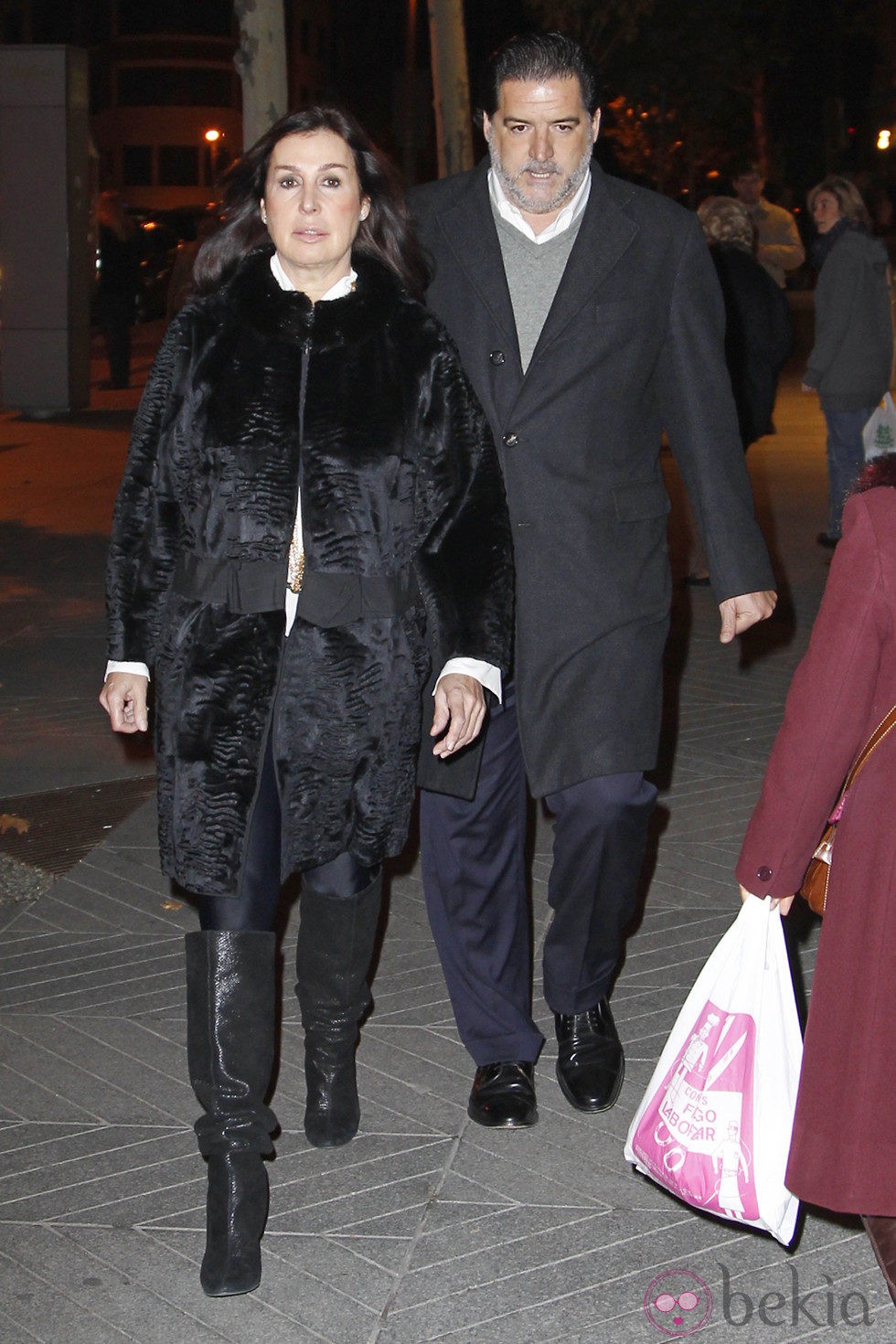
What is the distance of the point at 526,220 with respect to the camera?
4051mm

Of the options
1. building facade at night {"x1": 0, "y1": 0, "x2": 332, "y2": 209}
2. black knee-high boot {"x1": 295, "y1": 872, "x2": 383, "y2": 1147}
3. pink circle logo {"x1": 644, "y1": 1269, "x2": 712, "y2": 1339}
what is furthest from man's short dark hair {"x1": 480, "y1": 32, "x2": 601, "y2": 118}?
building facade at night {"x1": 0, "y1": 0, "x2": 332, "y2": 209}

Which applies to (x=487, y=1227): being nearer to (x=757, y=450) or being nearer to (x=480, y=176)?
(x=480, y=176)

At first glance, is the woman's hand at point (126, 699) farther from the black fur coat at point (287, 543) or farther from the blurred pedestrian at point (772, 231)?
the blurred pedestrian at point (772, 231)

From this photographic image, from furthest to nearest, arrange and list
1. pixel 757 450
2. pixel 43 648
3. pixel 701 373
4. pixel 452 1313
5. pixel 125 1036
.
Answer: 1. pixel 757 450
2. pixel 43 648
3. pixel 125 1036
4. pixel 701 373
5. pixel 452 1313

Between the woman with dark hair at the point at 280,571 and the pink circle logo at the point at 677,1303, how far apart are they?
74 cm

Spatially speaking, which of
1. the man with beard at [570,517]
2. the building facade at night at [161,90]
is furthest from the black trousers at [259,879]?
the building facade at night at [161,90]

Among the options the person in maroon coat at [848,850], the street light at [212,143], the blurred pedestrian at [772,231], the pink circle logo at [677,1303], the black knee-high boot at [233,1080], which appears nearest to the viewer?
the person in maroon coat at [848,850]

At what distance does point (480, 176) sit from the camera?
4117 mm

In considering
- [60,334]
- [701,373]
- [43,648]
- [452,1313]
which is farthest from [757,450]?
[452,1313]

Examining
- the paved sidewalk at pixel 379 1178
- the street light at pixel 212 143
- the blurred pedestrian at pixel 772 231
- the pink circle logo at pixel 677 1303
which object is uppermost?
the street light at pixel 212 143

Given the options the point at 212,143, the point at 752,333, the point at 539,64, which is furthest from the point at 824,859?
the point at 212,143

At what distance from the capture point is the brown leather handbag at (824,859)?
2.90 metres

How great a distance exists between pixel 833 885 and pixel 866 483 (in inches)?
25.4

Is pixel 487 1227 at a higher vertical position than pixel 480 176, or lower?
lower
